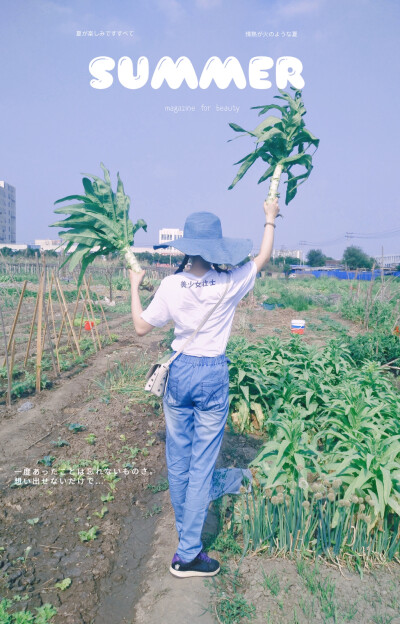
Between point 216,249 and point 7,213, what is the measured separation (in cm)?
9225

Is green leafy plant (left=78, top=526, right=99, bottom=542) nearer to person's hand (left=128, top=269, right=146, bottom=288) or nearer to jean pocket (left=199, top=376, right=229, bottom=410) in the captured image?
jean pocket (left=199, top=376, right=229, bottom=410)

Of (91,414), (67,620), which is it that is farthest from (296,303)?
(67,620)

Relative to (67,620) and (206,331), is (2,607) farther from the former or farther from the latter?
(206,331)

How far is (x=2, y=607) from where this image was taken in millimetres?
2232

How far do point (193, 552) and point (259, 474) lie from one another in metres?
0.65

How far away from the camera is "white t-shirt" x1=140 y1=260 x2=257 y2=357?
224cm

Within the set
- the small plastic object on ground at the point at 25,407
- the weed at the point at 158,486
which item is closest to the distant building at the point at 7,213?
the small plastic object on ground at the point at 25,407

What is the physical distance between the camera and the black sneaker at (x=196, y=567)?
2354 millimetres

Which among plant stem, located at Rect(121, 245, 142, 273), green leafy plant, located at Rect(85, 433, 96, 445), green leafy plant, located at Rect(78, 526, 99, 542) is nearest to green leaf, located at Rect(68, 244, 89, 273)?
plant stem, located at Rect(121, 245, 142, 273)

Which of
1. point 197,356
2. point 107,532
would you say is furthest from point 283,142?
point 107,532

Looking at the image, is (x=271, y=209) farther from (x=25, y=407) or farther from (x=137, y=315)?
(x=25, y=407)

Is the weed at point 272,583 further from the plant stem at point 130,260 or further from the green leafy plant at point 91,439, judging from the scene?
the green leafy plant at point 91,439

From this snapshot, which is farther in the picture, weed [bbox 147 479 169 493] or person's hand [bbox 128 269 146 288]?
weed [bbox 147 479 169 493]

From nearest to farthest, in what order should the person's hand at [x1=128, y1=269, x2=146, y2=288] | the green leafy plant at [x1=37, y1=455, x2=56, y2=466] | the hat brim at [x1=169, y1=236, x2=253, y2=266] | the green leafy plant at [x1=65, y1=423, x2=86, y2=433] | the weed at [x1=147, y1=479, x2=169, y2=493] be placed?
the hat brim at [x1=169, y1=236, x2=253, y2=266], the person's hand at [x1=128, y1=269, x2=146, y2=288], the weed at [x1=147, y1=479, x2=169, y2=493], the green leafy plant at [x1=37, y1=455, x2=56, y2=466], the green leafy plant at [x1=65, y1=423, x2=86, y2=433]
